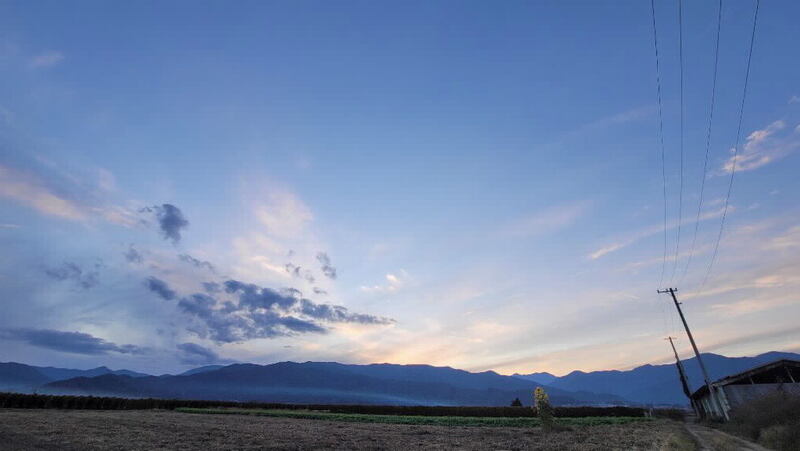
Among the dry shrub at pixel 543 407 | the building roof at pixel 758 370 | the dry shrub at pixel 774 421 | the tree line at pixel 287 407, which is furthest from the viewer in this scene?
the tree line at pixel 287 407

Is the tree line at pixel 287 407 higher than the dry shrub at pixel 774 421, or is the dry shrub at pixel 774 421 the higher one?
the tree line at pixel 287 407

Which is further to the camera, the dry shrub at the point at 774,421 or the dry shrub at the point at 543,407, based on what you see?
the dry shrub at the point at 543,407

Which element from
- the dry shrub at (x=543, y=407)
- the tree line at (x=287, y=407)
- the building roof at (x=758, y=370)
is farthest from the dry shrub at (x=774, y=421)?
the tree line at (x=287, y=407)

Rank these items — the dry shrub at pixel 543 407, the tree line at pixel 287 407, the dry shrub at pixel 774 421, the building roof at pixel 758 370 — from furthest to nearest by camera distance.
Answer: the tree line at pixel 287 407
the building roof at pixel 758 370
the dry shrub at pixel 543 407
the dry shrub at pixel 774 421

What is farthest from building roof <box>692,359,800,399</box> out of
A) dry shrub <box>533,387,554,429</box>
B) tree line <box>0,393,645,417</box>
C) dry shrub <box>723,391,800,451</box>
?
tree line <box>0,393,645,417</box>

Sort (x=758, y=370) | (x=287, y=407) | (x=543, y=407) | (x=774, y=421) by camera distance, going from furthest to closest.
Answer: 1. (x=287, y=407)
2. (x=758, y=370)
3. (x=543, y=407)
4. (x=774, y=421)

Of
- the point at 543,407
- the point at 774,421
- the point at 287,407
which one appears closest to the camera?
the point at 774,421

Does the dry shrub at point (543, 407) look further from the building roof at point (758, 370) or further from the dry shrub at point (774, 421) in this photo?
the building roof at point (758, 370)

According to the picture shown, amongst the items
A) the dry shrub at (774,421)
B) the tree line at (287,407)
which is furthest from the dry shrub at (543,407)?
the tree line at (287,407)

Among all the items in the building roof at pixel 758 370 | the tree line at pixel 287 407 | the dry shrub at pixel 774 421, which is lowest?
the dry shrub at pixel 774 421

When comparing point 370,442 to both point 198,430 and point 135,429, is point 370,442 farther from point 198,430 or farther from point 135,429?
point 135,429

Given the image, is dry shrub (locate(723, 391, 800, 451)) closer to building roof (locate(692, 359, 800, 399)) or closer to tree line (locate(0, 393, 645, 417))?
building roof (locate(692, 359, 800, 399))

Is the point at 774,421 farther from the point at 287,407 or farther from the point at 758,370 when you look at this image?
the point at 287,407

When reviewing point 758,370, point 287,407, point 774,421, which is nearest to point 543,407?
point 774,421
